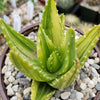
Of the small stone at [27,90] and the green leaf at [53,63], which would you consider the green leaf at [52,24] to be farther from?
the small stone at [27,90]

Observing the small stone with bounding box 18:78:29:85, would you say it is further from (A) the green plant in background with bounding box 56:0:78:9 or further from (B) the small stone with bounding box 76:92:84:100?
(A) the green plant in background with bounding box 56:0:78:9

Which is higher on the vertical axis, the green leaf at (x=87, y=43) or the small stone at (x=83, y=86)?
the green leaf at (x=87, y=43)

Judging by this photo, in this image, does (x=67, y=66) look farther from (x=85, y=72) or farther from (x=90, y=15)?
(x=90, y=15)

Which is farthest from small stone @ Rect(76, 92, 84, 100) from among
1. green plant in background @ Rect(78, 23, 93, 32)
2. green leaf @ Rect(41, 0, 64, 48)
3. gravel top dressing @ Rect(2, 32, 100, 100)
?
green plant in background @ Rect(78, 23, 93, 32)

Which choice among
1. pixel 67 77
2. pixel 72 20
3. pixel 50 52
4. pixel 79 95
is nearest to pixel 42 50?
pixel 50 52

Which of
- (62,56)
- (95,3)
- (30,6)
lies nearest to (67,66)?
(62,56)

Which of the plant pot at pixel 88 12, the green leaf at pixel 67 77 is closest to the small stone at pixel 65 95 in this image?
the green leaf at pixel 67 77

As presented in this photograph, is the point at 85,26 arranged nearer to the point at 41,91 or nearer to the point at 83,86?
the point at 83,86
